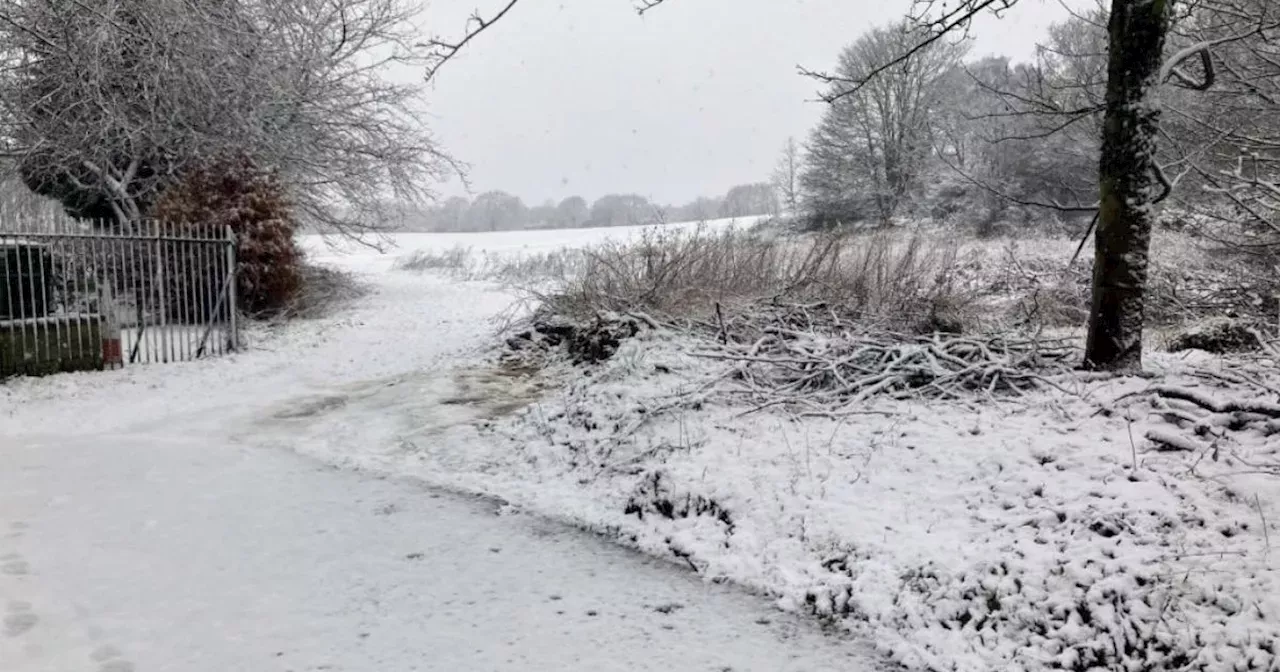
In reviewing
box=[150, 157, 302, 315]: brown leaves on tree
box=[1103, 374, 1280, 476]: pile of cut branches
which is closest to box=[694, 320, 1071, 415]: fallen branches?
box=[1103, 374, 1280, 476]: pile of cut branches

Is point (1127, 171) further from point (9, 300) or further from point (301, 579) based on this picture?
point (9, 300)

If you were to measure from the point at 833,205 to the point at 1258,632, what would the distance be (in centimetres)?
3362

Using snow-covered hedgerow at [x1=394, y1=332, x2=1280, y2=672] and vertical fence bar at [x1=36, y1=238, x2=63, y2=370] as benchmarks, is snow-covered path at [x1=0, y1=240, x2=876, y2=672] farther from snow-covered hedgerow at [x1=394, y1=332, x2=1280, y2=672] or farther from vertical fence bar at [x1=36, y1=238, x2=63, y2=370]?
vertical fence bar at [x1=36, y1=238, x2=63, y2=370]

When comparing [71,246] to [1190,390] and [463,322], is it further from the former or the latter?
[1190,390]

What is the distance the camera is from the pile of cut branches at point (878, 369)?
610cm

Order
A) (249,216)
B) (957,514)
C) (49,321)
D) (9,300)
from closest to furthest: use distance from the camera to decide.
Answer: (957,514) < (9,300) < (49,321) < (249,216)

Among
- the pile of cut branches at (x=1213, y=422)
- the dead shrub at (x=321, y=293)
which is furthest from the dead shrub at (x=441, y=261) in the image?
the pile of cut branches at (x=1213, y=422)

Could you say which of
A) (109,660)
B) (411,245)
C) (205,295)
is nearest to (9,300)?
(205,295)

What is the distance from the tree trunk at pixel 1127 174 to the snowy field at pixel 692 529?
0.50m

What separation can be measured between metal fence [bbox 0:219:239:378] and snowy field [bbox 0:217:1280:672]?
1848mm

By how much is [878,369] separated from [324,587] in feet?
15.1

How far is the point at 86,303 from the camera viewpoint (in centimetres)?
987

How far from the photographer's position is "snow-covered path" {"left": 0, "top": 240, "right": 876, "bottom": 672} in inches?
133

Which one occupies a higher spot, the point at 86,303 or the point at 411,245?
the point at 411,245
